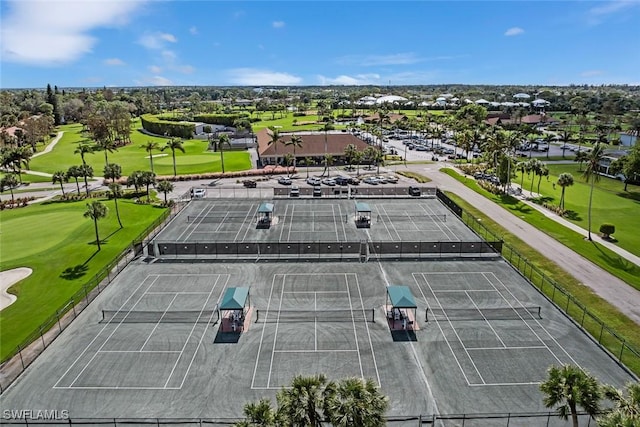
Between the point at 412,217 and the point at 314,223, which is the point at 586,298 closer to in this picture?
the point at 412,217

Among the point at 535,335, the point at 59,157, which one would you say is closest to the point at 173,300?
the point at 535,335

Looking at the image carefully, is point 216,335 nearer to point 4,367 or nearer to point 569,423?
point 4,367

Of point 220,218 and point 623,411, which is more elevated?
point 623,411

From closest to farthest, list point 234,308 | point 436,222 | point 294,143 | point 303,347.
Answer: point 303,347, point 234,308, point 436,222, point 294,143

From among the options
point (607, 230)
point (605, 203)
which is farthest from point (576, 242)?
point (605, 203)

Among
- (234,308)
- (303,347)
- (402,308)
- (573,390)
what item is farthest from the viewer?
(402,308)

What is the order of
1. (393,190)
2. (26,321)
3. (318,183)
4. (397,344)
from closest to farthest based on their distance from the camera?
(397,344) → (26,321) → (393,190) → (318,183)
